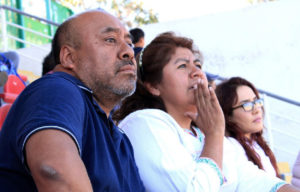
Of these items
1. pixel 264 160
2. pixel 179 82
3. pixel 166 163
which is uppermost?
pixel 179 82

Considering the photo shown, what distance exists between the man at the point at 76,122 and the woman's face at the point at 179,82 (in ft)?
1.40

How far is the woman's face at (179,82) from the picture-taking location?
5.55ft

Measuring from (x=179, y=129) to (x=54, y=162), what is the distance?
850mm

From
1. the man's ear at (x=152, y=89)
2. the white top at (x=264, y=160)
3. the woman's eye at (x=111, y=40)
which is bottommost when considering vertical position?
the white top at (x=264, y=160)

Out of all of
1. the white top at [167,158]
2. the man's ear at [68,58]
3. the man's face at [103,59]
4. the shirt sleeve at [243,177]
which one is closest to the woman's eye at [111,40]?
the man's face at [103,59]

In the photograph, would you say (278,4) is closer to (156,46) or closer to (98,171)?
(156,46)

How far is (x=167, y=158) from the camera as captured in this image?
50.8 inches

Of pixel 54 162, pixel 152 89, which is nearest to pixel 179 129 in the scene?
pixel 152 89

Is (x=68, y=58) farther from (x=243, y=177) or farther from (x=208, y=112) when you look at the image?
(x=243, y=177)

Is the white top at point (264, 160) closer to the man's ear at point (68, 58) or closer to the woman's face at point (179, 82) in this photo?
the woman's face at point (179, 82)

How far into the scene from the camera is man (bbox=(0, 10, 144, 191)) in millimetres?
730

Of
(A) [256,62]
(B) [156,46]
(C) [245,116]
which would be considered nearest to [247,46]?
(A) [256,62]

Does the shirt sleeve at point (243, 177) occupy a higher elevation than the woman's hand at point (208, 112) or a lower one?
lower

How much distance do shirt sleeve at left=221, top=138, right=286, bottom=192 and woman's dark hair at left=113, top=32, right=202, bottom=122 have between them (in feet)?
1.30
